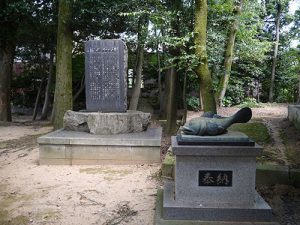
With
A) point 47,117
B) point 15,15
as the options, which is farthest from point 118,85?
point 47,117

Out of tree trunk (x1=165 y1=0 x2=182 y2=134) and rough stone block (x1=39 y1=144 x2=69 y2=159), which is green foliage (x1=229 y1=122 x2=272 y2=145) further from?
rough stone block (x1=39 y1=144 x2=69 y2=159)

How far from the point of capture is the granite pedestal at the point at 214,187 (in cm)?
342

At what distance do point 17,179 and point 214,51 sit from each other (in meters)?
8.23

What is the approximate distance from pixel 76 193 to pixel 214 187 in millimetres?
2327

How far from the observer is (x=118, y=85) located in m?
7.79

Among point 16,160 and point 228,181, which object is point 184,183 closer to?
point 228,181

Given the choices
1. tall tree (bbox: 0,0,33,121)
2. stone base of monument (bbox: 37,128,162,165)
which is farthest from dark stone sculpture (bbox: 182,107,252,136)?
tall tree (bbox: 0,0,33,121)

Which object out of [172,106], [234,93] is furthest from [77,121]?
[234,93]

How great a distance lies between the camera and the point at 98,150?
669 centimetres

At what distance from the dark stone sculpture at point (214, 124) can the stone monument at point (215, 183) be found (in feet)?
0.22

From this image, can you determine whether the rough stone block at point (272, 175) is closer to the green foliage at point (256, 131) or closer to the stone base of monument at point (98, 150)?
the green foliage at point (256, 131)

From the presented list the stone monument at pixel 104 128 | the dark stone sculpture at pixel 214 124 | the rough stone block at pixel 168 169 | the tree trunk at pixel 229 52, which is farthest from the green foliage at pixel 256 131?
the tree trunk at pixel 229 52

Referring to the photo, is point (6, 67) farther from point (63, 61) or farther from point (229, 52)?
point (229, 52)

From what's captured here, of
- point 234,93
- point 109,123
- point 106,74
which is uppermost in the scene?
point 106,74
